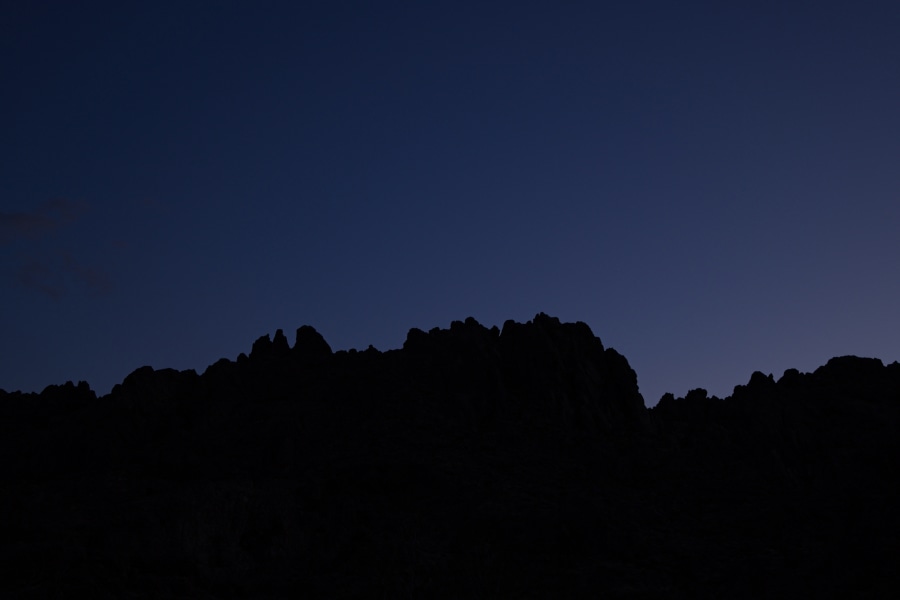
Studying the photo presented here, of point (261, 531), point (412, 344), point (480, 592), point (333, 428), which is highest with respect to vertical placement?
point (412, 344)

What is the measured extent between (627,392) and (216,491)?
36.5 meters

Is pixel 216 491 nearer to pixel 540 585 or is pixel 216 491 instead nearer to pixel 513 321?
pixel 540 585

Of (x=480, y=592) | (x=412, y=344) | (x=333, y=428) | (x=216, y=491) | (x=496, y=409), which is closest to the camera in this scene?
(x=480, y=592)

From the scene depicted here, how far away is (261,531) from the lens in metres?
49.6

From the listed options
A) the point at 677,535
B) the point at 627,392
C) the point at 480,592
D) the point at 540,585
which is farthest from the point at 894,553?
the point at 627,392

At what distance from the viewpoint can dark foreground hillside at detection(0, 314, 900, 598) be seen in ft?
148

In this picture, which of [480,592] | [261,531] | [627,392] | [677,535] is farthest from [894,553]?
[261,531]

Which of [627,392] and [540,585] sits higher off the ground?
[627,392]

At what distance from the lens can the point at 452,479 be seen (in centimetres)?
5653

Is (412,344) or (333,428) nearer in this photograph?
(333,428)

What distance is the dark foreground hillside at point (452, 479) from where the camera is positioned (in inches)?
1781

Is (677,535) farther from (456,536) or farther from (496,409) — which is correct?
(496,409)

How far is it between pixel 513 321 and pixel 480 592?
37.2m

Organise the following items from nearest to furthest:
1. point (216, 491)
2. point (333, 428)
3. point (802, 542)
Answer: point (802, 542) → point (216, 491) → point (333, 428)
